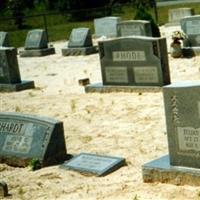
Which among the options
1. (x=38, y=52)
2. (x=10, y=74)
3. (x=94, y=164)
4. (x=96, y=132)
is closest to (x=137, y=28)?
(x=38, y=52)

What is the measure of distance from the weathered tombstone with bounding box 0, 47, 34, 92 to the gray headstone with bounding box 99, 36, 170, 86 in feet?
8.56

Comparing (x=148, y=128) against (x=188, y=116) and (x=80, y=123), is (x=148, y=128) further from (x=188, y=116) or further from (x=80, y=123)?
(x=188, y=116)

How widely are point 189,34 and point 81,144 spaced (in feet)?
31.8

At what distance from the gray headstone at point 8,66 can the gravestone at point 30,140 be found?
6.37m

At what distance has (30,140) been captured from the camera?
8.30 meters

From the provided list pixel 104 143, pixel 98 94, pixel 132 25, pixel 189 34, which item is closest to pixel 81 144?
pixel 104 143

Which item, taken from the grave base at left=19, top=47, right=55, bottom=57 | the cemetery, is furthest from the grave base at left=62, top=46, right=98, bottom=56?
the cemetery

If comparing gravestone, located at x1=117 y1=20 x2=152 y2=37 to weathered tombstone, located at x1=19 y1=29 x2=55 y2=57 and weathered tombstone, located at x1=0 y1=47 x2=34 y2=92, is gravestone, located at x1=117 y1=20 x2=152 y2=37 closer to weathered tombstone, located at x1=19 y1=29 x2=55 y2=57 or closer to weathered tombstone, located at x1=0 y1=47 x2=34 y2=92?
weathered tombstone, located at x1=19 y1=29 x2=55 y2=57

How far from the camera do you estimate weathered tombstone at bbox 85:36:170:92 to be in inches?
499

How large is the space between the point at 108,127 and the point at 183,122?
11.5 feet

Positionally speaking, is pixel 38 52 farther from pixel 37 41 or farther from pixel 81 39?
pixel 81 39

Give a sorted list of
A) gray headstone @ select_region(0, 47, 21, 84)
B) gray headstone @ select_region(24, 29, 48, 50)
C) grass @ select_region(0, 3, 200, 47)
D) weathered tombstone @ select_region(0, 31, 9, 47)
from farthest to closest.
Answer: grass @ select_region(0, 3, 200, 47) → weathered tombstone @ select_region(0, 31, 9, 47) → gray headstone @ select_region(24, 29, 48, 50) → gray headstone @ select_region(0, 47, 21, 84)

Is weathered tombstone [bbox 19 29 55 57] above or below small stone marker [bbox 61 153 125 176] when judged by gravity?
above

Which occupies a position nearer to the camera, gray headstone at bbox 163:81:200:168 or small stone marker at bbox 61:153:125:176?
gray headstone at bbox 163:81:200:168
